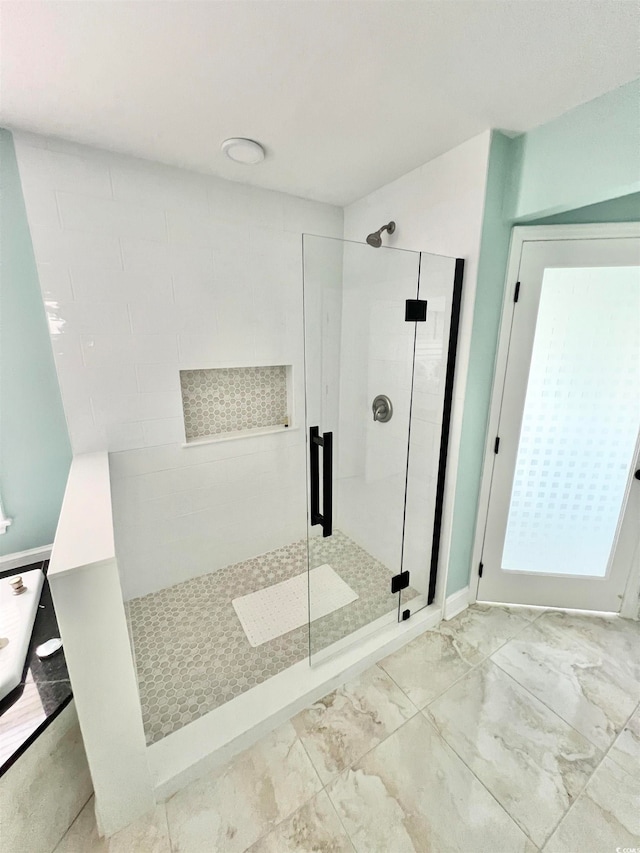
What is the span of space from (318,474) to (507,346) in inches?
48.1

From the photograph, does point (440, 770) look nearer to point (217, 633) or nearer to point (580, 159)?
point (217, 633)

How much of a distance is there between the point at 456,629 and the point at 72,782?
1852mm

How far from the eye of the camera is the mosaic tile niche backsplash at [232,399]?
2203mm

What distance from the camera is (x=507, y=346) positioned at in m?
1.81

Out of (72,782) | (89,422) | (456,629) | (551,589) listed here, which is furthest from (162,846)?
(551,589)

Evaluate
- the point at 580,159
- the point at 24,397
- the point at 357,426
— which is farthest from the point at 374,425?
the point at 24,397

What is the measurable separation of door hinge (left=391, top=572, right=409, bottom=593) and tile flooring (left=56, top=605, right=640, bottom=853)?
33 centimetres

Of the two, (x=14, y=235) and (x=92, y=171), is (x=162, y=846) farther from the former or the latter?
(x=92, y=171)

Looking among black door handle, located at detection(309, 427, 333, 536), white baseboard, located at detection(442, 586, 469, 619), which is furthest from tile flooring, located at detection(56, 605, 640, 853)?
black door handle, located at detection(309, 427, 333, 536)

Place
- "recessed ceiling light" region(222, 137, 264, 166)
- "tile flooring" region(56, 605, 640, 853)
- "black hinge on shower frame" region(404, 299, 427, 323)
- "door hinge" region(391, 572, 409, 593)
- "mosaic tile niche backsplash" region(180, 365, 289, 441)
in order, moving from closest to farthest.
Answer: "tile flooring" region(56, 605, 640, 853) → "recessed ceiling light" region(222, 137, 264, 166) → "black hinge on shower frame" region(404, 299, 427, 323) → "door hinge" region(391, 572, 409, 593) → "mosaic tile niche backsplash" region(180, 365, 289, 441)

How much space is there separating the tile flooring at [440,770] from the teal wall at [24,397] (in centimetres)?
141

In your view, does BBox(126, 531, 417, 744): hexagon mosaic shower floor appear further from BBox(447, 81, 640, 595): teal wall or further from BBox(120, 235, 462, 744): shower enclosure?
BBox(447, 81, 640, 595): teal wall

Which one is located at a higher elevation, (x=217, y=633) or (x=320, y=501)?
(x=320, y=501)

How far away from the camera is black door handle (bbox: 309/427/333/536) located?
1.64m
